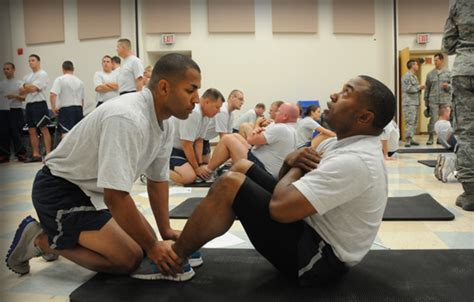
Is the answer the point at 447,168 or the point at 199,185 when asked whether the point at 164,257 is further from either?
the point at 447,168

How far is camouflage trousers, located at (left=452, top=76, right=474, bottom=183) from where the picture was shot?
316 centimetres

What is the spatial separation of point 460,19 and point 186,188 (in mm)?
2811

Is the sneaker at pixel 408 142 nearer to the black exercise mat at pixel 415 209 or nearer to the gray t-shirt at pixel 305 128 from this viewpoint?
the gray t-shirt at pixel 305 128

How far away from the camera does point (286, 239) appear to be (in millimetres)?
1609

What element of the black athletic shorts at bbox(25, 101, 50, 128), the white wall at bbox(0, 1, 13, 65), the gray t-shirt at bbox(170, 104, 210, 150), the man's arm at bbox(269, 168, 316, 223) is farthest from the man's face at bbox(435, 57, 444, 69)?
the white wall at bbox(0, 1, 13, 65)

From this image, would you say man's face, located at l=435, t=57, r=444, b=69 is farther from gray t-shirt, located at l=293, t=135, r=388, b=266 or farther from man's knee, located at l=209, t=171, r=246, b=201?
man's knee, located at l=209, t=171, r=246, b=201

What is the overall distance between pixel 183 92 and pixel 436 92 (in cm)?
775

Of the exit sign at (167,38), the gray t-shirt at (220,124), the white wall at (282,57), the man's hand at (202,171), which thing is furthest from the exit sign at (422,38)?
the man's hand at (202,171)

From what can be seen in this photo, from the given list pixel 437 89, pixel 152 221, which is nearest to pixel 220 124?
pixel 152 221

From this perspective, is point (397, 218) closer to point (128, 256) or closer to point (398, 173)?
point (128, 256)

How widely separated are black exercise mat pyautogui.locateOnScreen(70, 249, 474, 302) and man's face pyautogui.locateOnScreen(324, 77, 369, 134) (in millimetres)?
642

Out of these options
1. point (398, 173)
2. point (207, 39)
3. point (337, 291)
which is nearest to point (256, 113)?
point (207, 39)

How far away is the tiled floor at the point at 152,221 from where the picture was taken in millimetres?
1583

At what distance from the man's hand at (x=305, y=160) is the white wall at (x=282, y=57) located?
24.8 feet
